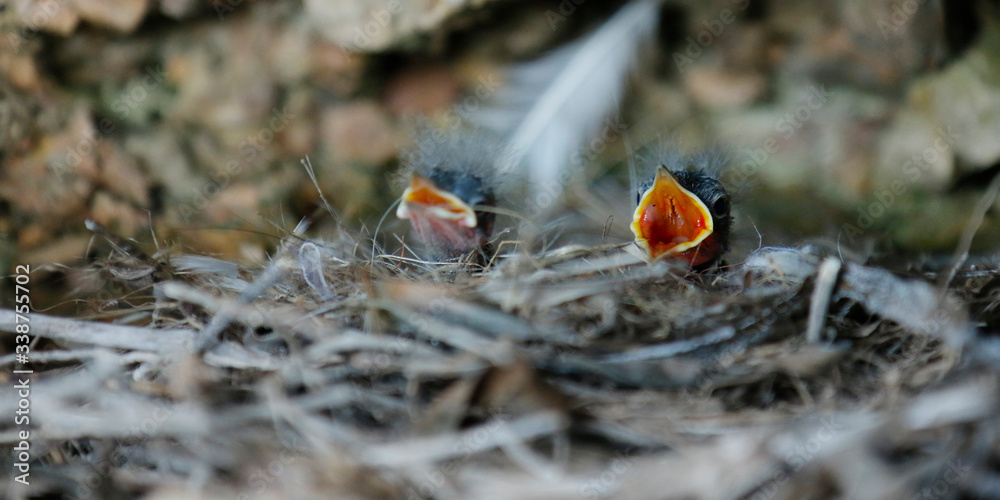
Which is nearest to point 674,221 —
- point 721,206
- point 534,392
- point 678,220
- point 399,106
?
point 678,220

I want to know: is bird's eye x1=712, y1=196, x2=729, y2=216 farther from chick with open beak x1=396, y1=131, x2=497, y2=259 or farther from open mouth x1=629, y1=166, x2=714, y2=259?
chick with open beak x1=396, y1=131, x2=497, y2=259

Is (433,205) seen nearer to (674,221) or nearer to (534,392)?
(674,221)

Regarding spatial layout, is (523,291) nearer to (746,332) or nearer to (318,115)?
(746,332)

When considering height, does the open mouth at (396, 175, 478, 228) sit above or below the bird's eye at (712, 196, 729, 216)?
above

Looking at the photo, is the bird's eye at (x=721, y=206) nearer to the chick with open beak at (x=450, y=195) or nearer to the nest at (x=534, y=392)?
the nest at (x=534, y=392)

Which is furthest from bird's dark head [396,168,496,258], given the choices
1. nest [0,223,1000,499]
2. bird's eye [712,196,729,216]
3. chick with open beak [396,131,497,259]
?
bird's eye [712,196,729,216]

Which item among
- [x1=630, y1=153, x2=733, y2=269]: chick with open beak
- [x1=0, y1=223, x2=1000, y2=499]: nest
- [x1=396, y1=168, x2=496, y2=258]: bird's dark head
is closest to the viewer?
[x1=0, y1=223, x2=1000, y2=499]: nest

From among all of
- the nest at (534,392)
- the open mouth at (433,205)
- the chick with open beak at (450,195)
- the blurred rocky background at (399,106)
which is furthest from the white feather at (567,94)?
the nest at (534,392)
